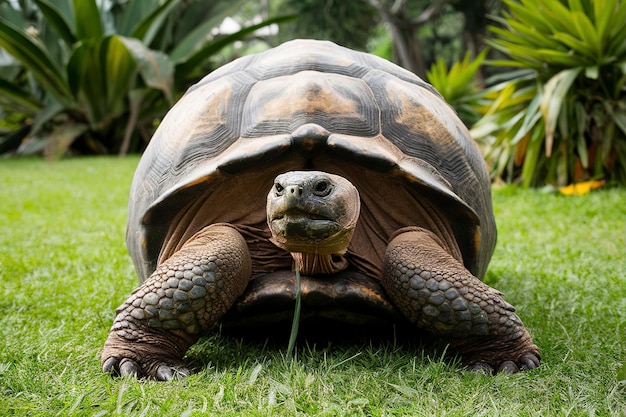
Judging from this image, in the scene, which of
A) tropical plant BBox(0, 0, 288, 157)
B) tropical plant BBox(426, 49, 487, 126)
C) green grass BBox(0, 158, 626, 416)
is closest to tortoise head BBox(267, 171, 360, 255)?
green grass BBox(0, 158, 626, 416)

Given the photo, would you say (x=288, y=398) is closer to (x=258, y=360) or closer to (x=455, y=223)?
(x=258, y=360)

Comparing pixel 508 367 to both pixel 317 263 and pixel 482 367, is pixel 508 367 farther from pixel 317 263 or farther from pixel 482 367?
pixel 317 263

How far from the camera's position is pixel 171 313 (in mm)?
1941

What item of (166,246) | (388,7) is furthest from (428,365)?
(388,7)

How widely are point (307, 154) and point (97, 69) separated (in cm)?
767

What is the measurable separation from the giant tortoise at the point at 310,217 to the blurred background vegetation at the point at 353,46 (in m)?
3.06

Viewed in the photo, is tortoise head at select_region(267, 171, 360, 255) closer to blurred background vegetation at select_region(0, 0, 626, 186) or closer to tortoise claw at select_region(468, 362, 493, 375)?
tortoise claw at select_region(468, 362, 493, 375)

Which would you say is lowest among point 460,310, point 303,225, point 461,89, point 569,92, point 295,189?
point 461,89

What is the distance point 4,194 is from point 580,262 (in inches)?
186

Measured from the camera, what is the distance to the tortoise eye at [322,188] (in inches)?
73.0

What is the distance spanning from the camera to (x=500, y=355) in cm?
201

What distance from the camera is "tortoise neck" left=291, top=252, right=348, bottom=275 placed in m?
2.04

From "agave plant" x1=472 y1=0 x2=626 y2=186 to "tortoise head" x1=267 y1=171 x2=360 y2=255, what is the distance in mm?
3783

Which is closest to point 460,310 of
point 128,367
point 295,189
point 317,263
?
point 317,263
